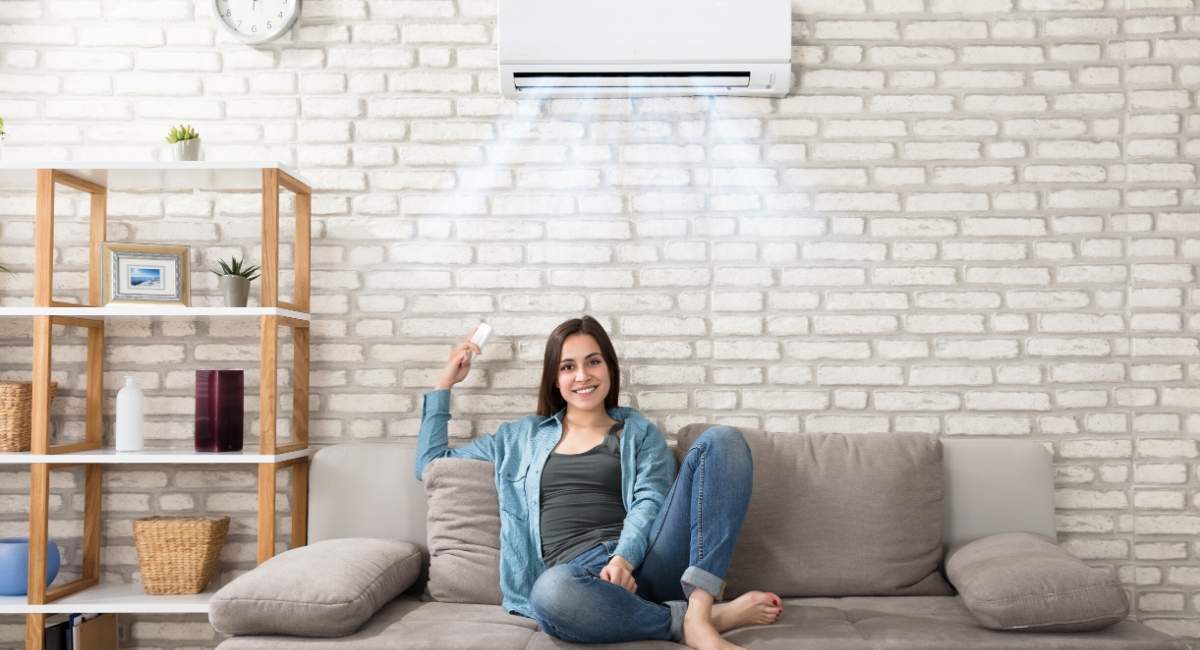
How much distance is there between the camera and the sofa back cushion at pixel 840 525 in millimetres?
2619

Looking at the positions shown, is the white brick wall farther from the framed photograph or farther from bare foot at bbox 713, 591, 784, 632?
bare foot at bbox 713, 591, 784, 632

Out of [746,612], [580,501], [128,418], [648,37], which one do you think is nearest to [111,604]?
[128,418]

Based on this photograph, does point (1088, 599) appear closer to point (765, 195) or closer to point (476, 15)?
point (765, 195)

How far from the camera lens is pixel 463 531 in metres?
2.66

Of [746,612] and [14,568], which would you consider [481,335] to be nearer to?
A: [746,612]

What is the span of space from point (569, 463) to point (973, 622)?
105 centimetres

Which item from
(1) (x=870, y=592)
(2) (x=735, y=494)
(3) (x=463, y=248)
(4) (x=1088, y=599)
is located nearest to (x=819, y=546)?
(1) (x=870, y=592)

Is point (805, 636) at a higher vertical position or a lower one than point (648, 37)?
lower

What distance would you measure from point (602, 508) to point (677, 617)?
0.41 meters

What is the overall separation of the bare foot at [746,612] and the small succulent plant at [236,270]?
1.62 meters

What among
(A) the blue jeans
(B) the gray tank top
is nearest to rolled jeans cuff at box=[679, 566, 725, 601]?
(A) the blue jeans

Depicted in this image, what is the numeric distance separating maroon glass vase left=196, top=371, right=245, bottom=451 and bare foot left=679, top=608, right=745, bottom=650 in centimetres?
139

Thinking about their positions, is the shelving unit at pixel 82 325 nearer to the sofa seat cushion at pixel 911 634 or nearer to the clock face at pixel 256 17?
the clock face at pixel 256 17

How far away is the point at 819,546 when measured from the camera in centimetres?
263
